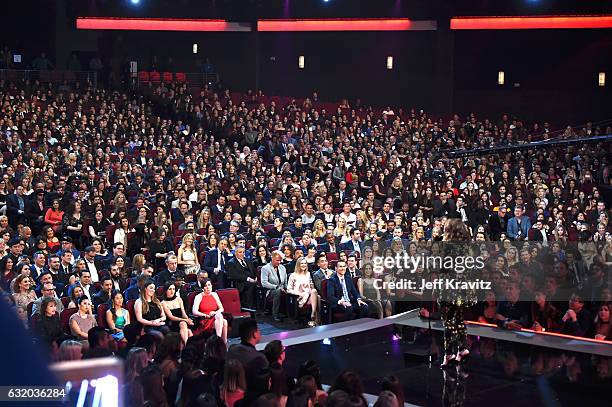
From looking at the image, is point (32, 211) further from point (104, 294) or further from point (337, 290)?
point (337, 290)

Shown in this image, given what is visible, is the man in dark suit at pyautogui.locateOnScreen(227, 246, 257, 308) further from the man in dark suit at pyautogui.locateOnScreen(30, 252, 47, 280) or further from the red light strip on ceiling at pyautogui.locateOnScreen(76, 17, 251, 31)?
the red light strip on ceiling at pyautogui.locateOnScreen(76, 17, 251, 31)

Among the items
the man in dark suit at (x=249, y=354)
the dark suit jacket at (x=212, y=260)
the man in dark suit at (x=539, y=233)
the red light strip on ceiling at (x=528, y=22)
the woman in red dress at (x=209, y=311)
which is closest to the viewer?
the man in dark suit at (x=249, y=354)

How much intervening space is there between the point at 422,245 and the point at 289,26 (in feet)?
45.8

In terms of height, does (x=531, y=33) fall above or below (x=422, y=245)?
above

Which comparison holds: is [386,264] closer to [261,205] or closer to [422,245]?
[422,245]

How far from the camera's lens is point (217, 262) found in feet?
32.4

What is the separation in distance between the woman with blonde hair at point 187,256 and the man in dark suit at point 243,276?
42 centimetres


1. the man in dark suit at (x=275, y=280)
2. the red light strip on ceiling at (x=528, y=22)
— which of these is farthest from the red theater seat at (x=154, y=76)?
the man in dark suit at (x=275, y=280)

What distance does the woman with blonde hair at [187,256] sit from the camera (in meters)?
9.64

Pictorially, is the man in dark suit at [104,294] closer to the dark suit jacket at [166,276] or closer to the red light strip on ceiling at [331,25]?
the dark suit jacket at [166,276]

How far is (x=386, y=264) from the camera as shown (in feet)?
33.0

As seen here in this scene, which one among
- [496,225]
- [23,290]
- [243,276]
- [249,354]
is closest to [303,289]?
[243,276]

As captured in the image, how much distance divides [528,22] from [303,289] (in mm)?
14586

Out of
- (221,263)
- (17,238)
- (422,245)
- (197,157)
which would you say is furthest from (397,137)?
(17,238)
